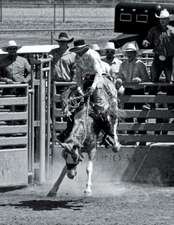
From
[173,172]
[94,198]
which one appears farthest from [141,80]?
[94,198]

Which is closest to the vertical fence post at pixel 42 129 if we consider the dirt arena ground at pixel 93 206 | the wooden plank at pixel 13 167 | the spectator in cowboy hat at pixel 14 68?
the dirt arena ground at pixel 93 206

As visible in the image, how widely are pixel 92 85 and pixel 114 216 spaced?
2.37m

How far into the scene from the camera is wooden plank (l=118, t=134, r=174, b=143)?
50.1ft

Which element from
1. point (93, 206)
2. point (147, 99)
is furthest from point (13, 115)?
point (93, 206)

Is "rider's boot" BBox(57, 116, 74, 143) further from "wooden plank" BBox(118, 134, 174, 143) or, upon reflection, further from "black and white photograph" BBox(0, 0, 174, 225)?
"wooden plank" BBox(118, 134, 174, 143)

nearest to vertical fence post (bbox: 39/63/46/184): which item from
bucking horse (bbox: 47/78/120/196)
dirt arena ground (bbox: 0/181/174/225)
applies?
dirt arena ground (bbox: 0/181/174/225)

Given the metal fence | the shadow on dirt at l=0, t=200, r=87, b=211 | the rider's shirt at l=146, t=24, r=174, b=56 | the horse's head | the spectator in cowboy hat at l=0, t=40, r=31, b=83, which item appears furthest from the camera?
the metal fence

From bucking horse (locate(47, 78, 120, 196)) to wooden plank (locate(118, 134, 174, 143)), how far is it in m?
0.93

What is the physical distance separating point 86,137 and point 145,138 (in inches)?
65.0

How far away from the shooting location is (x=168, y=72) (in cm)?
1672

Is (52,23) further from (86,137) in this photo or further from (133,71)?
(86,137)

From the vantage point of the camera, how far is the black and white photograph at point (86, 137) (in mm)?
12953

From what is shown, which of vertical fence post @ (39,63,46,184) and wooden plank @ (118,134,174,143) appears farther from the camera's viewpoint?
wooden plank @ (118,134,174,143)

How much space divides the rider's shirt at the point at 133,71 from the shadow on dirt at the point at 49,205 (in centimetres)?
380
